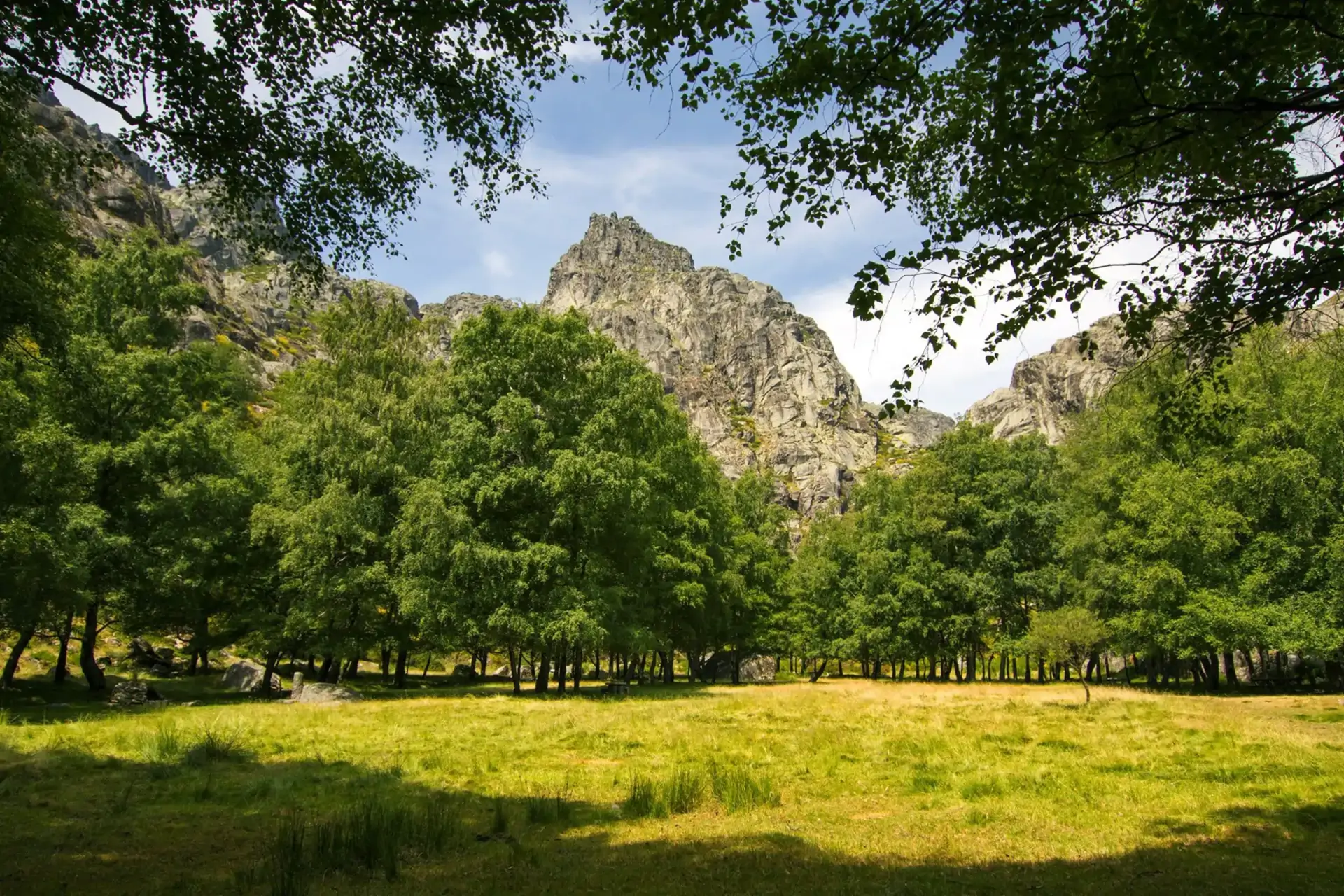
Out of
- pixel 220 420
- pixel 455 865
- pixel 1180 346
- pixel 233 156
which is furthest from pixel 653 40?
pixel 220 420

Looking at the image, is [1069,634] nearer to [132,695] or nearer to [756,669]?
[756,669]

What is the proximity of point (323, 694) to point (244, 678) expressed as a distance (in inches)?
308

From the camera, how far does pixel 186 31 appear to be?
6.83 m

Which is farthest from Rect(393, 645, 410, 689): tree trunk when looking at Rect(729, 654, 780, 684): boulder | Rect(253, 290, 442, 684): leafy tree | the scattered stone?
Rect(729, 654, 780, 684): boulder

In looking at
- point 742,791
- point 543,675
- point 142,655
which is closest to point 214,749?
point 742,791

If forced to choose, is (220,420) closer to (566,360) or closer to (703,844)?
(566,360)

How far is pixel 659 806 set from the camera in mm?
9898

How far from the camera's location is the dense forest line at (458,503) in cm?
2344

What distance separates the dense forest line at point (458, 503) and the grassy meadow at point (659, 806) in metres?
7.69

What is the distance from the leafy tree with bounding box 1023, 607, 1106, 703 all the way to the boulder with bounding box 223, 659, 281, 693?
3390 centimetres

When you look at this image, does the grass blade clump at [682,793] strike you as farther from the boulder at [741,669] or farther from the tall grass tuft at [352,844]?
the boulder at [741,669]

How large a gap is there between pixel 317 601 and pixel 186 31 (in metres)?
24.4

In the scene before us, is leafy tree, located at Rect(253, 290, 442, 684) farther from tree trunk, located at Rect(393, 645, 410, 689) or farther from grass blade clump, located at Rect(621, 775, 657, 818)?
grass blade clump, located at Rect(621, 775, 657, 818)


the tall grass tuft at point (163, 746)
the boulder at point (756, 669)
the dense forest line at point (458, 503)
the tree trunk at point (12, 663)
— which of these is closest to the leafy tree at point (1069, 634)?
the dense forest line at point (458, 503)
